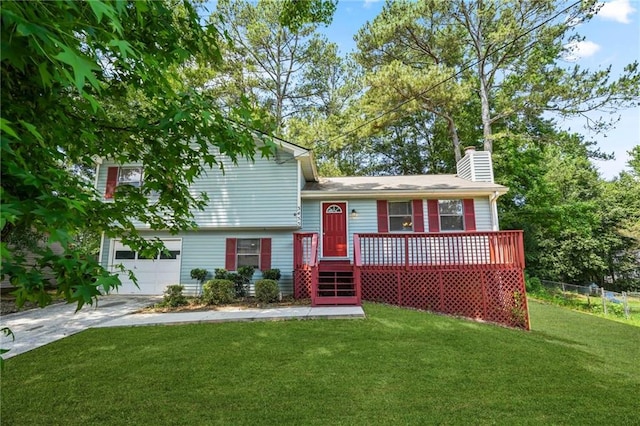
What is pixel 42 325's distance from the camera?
6.89 m

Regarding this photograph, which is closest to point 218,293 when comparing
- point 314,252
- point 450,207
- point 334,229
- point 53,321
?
point 314,252

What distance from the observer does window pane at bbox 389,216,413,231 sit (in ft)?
35.9

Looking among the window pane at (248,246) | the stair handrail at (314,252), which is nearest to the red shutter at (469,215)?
the stair handrail at (314,252)

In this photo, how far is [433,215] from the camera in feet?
35.5

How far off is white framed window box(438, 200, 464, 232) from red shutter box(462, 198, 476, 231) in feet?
0.40

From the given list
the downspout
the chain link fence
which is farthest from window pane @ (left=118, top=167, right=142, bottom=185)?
the chain link fence

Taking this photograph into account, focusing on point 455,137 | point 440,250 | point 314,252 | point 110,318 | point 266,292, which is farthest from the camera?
point 455,137

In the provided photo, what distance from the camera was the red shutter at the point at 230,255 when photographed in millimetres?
10711

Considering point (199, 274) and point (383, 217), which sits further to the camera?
point (383, 217)

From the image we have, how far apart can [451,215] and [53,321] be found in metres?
11.1

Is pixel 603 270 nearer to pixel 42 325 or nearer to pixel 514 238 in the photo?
pixel 514 238

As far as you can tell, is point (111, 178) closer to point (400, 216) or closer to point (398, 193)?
point (398, 193)

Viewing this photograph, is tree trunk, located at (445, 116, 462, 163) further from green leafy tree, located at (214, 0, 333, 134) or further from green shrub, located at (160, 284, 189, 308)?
green shrub, located at (160, 284, 189, 308)

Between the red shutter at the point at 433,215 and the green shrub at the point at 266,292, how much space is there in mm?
5398
